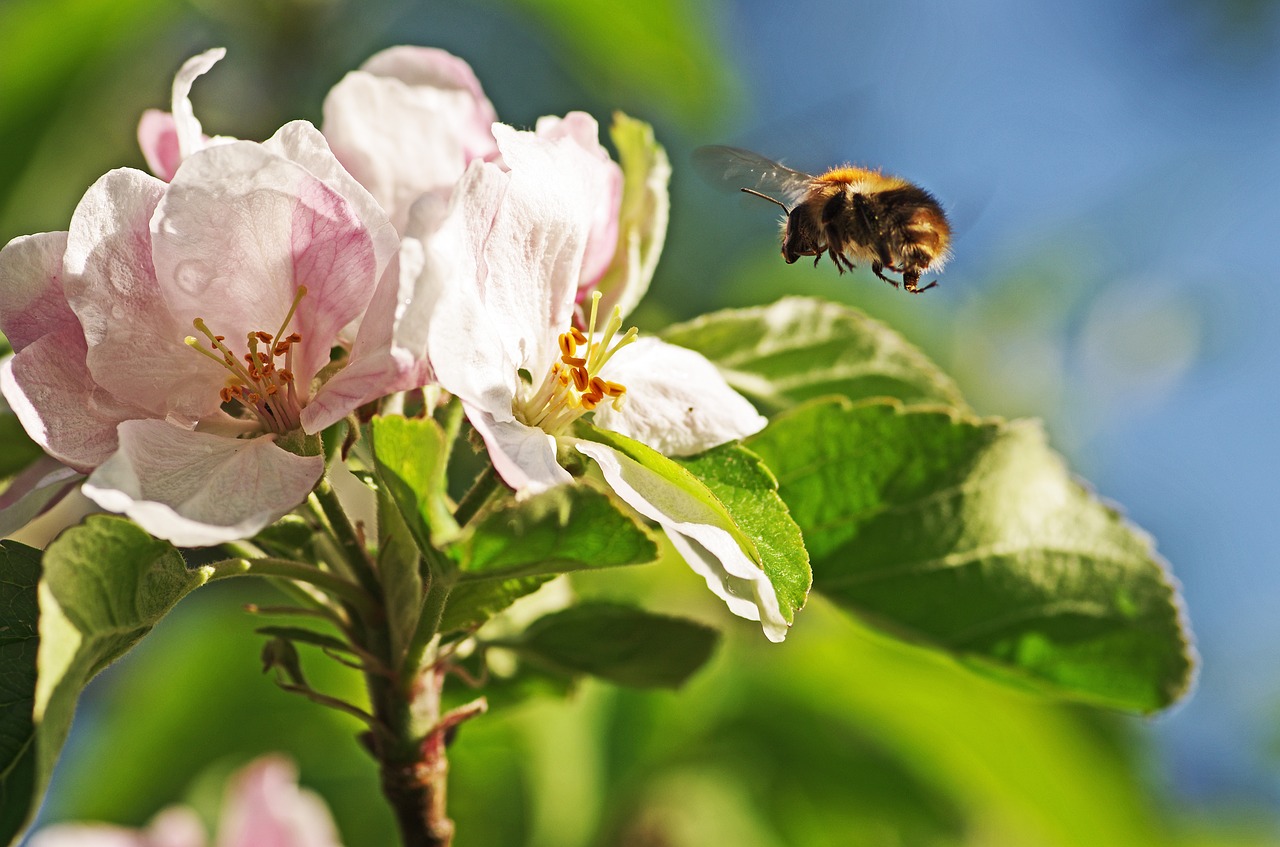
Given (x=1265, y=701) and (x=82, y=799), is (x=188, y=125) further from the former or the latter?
(x=1265, y=701)

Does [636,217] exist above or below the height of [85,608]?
above

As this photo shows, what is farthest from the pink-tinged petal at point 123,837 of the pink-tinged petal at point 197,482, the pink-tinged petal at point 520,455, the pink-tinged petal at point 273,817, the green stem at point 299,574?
the pink-tinged petal at point 520,455

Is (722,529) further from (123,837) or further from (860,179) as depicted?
(123,837)

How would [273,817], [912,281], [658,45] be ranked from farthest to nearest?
[658,45] → [273,817] → [912,281]

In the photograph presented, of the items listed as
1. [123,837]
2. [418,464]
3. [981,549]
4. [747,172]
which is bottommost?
[123,837]

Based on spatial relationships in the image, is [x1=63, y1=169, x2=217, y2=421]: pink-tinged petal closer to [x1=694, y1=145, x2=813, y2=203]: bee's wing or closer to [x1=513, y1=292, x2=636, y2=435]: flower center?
[x1=513, y1=292, x2=636, y2=435]: flower center

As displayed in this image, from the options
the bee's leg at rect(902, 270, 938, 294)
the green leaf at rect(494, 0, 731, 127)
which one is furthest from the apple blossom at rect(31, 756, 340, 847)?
the green leaf at rect(494, 0, 731, 127)

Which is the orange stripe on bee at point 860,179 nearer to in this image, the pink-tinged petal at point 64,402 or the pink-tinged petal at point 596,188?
the pink-tinged petal at point 596,188

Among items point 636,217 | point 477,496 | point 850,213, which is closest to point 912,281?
point 850,213

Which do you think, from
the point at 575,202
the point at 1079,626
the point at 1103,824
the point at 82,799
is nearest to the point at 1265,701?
the point at 1103,824
